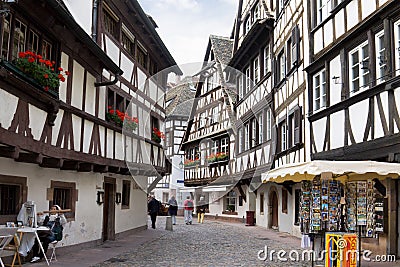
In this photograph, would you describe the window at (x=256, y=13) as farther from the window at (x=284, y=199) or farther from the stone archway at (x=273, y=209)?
the window at (x=284, y=199)

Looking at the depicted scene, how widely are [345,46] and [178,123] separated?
3170cm

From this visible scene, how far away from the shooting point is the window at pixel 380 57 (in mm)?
10547

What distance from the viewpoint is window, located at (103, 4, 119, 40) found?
15211mm

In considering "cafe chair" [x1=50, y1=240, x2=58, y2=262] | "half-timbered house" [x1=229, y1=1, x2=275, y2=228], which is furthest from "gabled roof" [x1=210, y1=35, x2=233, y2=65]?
"cafe chair" [x1=50, y1=240, x2=58, y2=262]

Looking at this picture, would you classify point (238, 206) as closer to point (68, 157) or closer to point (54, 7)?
point (68, 157)

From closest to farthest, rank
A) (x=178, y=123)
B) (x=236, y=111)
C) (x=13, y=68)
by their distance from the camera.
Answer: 1. (x=13, y=68)
2. (x=236, y=111)
3. (x=178, y=123)

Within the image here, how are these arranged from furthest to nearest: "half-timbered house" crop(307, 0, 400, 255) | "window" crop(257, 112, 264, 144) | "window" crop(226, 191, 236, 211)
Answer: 1. "window" crop(226, 191, 236, 211)
2. "window" crop(257, 112, 264, 144)
3. "half-timbered house" crop(307, 0, 400, 255)

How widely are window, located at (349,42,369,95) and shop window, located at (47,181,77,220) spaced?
286 inches

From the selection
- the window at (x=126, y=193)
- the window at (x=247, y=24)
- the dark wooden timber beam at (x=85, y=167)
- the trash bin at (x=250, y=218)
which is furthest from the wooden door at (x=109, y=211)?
the window at (x=247, y=24)

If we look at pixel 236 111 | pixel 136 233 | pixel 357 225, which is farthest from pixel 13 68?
pixel 236 111

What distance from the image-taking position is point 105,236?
1623 centimetres

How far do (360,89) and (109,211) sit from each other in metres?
8.93

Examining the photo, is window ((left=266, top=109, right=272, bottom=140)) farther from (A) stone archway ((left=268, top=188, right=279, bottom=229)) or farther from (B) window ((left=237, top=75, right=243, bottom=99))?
(B) window ((left=237, top=75, right=243, bottom=99))

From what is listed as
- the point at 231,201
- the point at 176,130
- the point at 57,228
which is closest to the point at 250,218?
the point at 231,201
